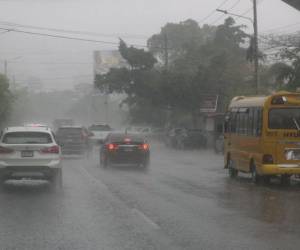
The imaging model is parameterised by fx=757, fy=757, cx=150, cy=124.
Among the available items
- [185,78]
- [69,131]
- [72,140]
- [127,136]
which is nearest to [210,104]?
[185,78]

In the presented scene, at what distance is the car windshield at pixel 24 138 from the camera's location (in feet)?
65.3

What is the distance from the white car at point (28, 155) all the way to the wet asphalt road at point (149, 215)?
0.48 meters

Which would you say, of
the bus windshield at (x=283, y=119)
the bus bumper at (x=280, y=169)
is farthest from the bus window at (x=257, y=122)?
the bus bumper at (x=280, y=169)

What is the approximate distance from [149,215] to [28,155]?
615cm

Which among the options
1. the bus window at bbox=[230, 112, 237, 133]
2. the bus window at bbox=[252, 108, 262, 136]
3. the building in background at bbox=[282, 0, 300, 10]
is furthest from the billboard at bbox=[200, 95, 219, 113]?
the bus window at bbox=[252, 108, 262, 136]

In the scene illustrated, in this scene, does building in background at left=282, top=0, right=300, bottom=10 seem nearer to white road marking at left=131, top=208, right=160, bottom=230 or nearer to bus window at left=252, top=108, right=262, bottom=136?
bus window at left=252, top=108, right=262, bottom=136

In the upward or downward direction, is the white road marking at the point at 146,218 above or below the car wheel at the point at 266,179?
above

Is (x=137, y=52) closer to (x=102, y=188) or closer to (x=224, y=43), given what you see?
(x=224, y=43)

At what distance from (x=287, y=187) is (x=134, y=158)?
30.9 ft

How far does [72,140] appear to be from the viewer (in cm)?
3959

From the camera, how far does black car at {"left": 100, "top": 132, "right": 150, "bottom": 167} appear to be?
98.0 feet

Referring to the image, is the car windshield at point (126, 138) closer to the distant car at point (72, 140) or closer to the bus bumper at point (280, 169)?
the distant car at point (72, 140)

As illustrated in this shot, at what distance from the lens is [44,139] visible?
2012 centimetres

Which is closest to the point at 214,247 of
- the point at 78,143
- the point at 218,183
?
the point at 218,183
